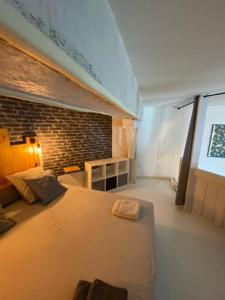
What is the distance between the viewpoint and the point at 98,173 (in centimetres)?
356

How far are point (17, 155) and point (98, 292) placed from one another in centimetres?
213

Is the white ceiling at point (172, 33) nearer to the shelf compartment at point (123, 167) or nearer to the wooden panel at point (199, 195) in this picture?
the wooden panel at point (199, 195)

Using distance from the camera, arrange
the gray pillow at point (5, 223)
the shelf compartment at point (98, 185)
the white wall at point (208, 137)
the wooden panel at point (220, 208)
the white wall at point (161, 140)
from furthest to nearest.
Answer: the white wall at point (161, 140) < the white wall at point (208, 137) < the shelf compartment at point (98, 185) < the wooden panel at point (220, 208) < the gray pillow at point (5, 223)

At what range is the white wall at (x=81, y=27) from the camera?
256 mm

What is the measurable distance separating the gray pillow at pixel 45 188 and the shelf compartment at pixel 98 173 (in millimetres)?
1185

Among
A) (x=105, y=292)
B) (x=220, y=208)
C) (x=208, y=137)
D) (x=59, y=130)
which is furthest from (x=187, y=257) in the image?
(x=208, y=137)

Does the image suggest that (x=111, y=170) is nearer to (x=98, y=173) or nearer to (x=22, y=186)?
(x=98, y=173)

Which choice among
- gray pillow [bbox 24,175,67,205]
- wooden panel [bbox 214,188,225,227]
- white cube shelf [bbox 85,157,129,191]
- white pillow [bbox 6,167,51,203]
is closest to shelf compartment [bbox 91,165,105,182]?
white cube shelf [bbox 85,157,129,191]

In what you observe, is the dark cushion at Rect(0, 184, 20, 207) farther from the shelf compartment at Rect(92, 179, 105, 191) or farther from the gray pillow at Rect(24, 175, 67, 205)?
the shelf compartment at Rect(92, 179, 105, 191)

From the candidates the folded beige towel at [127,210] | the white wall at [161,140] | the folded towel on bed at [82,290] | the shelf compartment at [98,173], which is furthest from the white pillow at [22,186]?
the white wall at [161,140]

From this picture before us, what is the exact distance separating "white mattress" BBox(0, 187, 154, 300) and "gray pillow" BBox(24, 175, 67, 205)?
161mm

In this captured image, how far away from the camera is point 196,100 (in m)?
2.57

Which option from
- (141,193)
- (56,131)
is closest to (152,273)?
(141,193)

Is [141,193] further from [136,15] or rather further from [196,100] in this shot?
[136,15]
